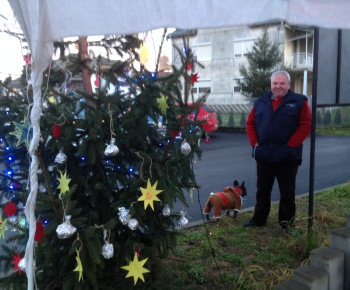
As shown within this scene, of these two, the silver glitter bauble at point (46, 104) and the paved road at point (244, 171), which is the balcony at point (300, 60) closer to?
the paved road at point (244, 171)

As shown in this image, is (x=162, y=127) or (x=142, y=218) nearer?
(x=142, y=218)

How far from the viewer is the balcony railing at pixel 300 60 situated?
89.2 feet

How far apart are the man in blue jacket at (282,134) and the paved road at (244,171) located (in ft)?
3.60

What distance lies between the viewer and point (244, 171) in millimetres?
8781

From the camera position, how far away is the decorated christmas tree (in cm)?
224

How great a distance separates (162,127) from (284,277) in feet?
5.38

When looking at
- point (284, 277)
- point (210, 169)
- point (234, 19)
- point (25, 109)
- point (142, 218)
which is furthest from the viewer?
point (210, 169)

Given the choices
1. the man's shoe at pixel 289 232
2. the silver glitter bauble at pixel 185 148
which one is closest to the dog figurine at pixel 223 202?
the man's shoe at pixel 289 232

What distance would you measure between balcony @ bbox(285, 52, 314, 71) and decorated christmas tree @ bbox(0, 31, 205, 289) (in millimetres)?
26923

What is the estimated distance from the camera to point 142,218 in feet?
7.80

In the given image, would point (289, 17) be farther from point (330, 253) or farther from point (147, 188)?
point (330, 253)

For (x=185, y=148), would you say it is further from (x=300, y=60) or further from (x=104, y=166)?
(x=300, y=60)

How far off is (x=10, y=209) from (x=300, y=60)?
28.7m

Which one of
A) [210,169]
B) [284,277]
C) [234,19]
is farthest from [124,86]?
[210,169]
